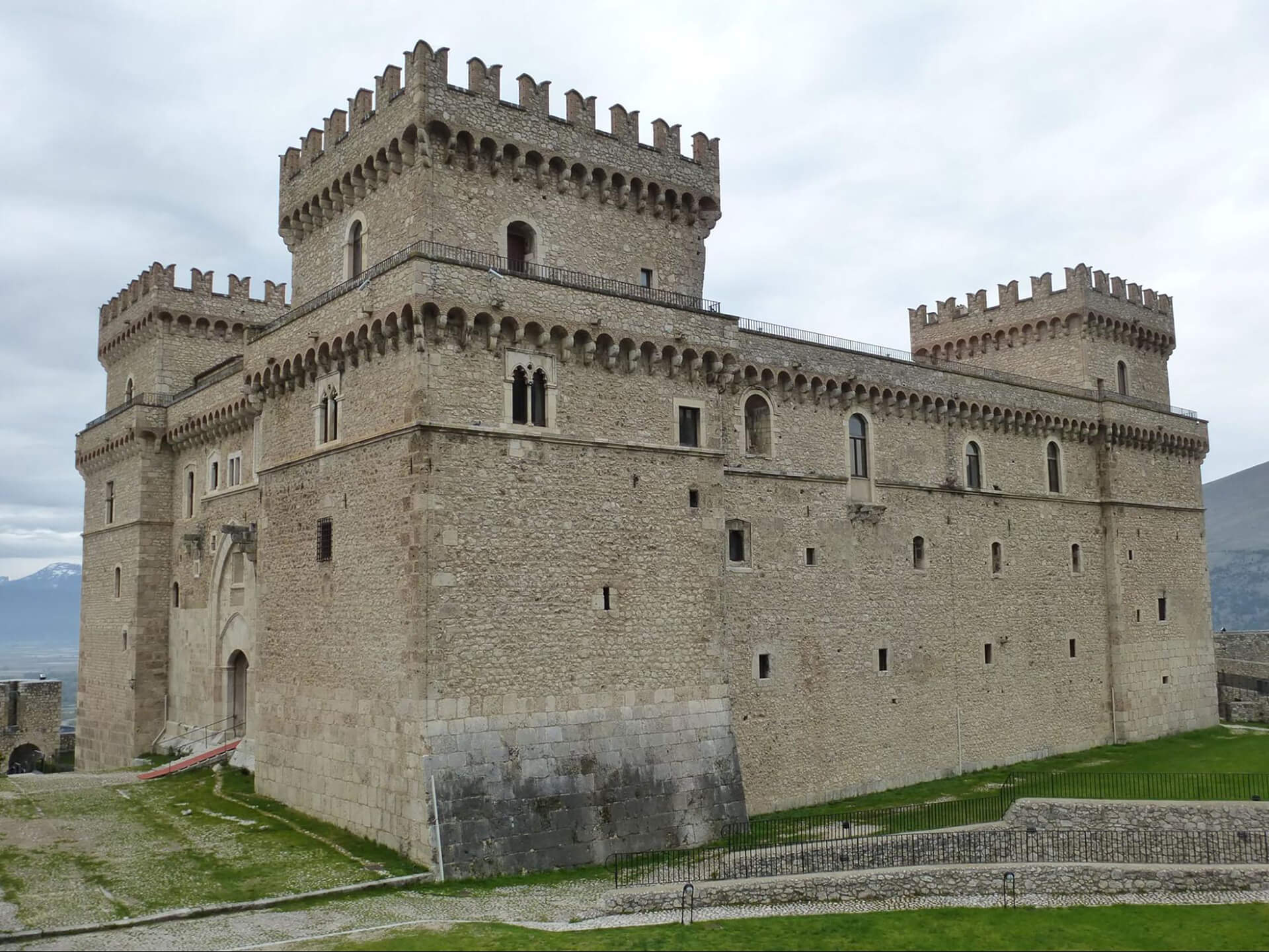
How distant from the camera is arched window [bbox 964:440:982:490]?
36.3m

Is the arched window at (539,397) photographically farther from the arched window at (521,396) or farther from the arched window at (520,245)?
the arched window at (520,245)

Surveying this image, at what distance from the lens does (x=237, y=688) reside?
35.5 meters

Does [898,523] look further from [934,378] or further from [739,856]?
[739,856]

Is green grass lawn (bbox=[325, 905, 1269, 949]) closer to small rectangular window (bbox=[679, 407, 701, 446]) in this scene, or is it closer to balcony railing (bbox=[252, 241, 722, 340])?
small rectangular window (bbox=[679, 407, 701, 446])

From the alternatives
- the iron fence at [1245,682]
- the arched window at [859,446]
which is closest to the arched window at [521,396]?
the arched window at [859,446]

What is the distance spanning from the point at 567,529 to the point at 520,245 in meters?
7.39

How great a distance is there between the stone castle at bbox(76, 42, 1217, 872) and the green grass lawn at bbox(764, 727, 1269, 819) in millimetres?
682

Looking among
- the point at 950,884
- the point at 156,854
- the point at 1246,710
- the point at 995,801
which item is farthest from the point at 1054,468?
the point at 156,854

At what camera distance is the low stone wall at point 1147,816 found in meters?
25.3

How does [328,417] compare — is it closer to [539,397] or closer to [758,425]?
[539,397]

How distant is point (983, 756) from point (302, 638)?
Result: 21984mm

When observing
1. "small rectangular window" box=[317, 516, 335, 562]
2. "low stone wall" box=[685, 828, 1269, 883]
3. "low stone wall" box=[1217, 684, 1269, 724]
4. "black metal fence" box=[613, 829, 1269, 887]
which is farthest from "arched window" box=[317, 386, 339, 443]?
"low stone wall" box=[1217, 684, 1269, 724]

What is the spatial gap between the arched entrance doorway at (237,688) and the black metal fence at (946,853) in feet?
58.4

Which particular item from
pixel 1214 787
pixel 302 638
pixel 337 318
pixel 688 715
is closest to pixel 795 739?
pixel 688 715
